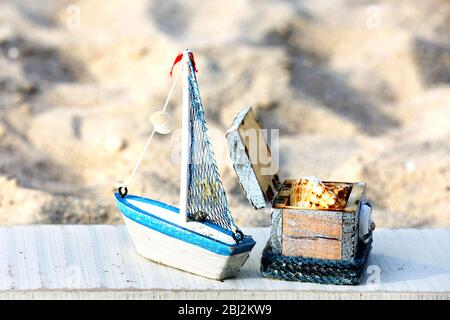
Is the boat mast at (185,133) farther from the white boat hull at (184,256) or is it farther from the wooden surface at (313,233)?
the wooden surface at (313,233)

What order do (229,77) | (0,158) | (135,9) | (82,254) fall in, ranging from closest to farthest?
(82,254)
(0,158)
(229,77)
(135,9)

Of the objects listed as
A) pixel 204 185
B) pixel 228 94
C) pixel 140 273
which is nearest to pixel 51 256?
pixel 140 273

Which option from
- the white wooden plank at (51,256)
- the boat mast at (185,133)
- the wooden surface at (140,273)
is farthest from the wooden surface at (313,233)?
the white wooden plank at (51,256)

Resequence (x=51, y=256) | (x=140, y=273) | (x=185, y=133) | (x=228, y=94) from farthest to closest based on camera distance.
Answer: (x=228, y=94) < (x=51, y=256) < (x=140, y=273) < (x=185, y=133)

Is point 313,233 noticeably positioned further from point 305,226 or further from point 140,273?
point 140,273
